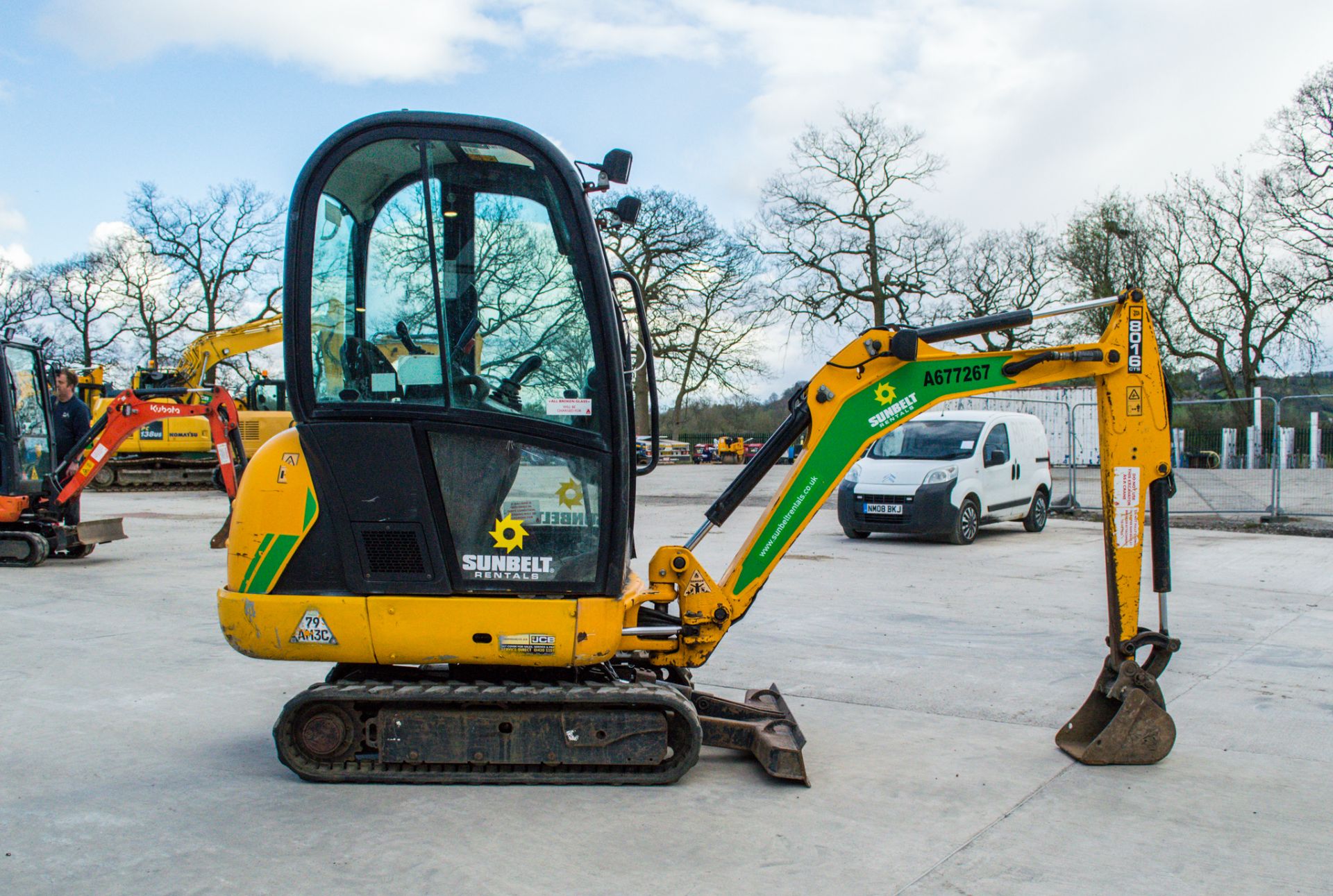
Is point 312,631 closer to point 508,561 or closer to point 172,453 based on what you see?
point 508,561

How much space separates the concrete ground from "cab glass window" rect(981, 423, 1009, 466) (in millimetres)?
6140

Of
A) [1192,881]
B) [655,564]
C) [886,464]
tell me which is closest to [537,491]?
A: [655,564]

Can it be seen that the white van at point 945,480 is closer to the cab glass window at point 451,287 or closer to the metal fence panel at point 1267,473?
the metal fence panel at point 1267,473

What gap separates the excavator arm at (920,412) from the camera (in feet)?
15.5

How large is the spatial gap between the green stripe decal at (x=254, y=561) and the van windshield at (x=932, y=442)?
A: 11.0 metres

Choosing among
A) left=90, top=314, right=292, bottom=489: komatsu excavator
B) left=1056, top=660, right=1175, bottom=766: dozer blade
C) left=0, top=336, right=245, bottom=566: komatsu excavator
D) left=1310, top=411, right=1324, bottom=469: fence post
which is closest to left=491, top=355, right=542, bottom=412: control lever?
left=1056, top=660, right=1175, bottom=766: dozer blade

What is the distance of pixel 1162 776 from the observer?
4.49 meters

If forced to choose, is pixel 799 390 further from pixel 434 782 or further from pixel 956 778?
pixel 434 782

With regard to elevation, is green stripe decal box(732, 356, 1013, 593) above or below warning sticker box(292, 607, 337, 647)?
above

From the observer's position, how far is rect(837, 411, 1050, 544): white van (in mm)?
13578

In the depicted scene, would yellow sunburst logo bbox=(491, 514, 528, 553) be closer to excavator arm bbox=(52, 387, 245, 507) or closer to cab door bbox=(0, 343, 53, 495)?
excavator arm bbox=(52, 387, 245, 507)

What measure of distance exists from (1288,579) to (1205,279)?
29.3 meters

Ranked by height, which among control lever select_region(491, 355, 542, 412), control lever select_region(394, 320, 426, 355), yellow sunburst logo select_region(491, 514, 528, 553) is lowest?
yellow sunburst logo select_region(491, 514, 528, 553)

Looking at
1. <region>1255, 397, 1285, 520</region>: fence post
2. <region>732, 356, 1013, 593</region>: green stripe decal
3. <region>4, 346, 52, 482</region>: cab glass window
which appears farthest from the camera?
<region>1255, 397, 1285, 520</region>: fence post
